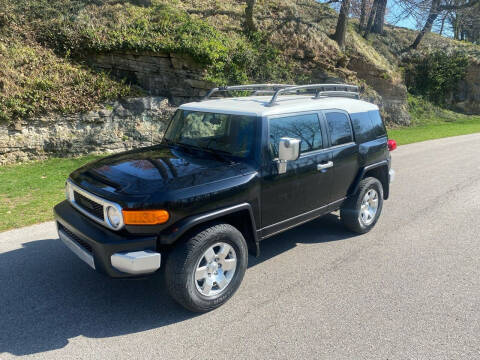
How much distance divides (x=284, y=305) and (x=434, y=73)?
2590 centimetres

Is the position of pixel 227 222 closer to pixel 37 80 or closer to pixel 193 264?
pixel 193 264

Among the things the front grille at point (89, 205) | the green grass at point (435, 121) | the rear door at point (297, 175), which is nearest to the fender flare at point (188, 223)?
the rear door at point (297, 175)

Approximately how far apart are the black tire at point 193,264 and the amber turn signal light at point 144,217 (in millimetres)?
320

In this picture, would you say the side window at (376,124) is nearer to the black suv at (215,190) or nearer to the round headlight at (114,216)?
the black suv at (215,190)

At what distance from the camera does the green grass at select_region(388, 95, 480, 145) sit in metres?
17.9

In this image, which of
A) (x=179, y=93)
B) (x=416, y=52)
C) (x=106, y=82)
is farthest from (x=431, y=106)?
(x=106, y=82)

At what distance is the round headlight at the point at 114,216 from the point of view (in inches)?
122

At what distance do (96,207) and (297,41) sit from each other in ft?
52.2

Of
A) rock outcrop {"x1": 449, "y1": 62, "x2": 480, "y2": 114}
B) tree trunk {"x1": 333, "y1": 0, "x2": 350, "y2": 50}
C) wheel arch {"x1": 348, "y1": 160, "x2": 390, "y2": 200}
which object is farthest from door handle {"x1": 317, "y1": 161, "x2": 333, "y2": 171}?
rock outcrop {"x1": 449, "y1": 62, "x2": 480, "y2": 114}

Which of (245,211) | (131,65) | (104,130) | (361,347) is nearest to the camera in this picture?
(361,347)

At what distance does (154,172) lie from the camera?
3.48 metres

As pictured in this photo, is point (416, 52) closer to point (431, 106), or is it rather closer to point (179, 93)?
point (431, 106)

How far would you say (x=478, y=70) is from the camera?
24.5 metres

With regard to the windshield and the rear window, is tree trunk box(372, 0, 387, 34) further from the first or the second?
the windshield
